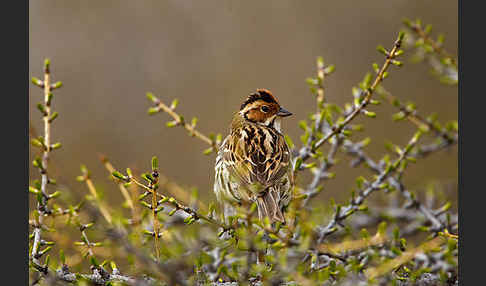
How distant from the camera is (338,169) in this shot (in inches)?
226

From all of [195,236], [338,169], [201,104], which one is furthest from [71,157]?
[195,236]

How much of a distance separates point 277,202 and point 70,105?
4433 mm

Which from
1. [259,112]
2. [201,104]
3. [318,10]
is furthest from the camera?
[318,10]

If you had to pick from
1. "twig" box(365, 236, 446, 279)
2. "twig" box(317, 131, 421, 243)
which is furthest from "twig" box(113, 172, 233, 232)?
"twig" box(317, 131, 421, 243)

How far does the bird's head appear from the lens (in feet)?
11.3

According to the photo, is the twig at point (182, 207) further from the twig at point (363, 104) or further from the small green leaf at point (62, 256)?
the twig at point (363, 104)

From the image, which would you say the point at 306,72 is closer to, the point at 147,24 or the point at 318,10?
the point at 318,10

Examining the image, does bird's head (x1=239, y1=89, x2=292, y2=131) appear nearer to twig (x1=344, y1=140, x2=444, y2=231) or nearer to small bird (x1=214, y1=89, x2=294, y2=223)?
small bird (x1=214, y1=89, x2=294, y2=223)

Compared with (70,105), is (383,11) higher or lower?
higher

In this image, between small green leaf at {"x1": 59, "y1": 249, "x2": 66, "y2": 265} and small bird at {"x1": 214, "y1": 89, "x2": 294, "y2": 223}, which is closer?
small green leaf at {"x1": 59, "y1": 249, "x2": 66, "y2": 265}

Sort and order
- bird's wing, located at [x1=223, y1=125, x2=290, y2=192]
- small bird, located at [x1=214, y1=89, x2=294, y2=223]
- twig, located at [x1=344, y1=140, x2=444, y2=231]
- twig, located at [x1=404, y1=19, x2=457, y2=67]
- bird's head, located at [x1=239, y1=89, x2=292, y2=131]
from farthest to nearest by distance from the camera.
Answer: bird's head, located at [x1=239, y1=89, x2=292, y2=131]
bird's wing, located at [x1=223, y1=125, x2=290, y2=192]
small bird, located at [x1=214, y1=89, x2=294, y2=223]
twig, located at [x1=404, y1=19, x2=457, y2=67]
twig, located at [x1=344, y1=140, x2=444, y2=231]

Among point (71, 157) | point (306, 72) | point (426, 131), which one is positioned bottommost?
point (426, 131)

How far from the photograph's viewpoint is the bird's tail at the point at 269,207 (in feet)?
8.80

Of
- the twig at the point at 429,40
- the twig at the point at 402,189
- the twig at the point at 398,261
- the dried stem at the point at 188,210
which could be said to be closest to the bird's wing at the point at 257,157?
the twig at the point at 402,189
